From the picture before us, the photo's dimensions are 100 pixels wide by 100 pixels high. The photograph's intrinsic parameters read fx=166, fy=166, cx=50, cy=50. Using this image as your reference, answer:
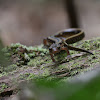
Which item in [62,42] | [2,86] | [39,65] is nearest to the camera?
[2,86]

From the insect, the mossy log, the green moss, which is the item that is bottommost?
the green moss

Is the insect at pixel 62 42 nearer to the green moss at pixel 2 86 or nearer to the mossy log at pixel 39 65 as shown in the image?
the mossy log at pixel 39 65

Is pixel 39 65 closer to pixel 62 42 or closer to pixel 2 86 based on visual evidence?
pixel 2 86

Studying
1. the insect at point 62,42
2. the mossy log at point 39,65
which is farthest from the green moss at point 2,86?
the insect at point 62,42

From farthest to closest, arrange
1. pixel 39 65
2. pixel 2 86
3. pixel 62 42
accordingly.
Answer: pixel 62 42, pixel 39 65, pixel 2 86

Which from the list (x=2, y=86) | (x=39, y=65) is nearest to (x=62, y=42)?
(x=39, y=65)

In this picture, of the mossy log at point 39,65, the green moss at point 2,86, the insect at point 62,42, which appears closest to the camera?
the green moss at point 2,86

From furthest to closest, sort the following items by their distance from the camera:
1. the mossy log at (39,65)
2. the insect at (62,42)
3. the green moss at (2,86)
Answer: the insect at (62,42)
the mossy log at (39,65)
the green moss at (2,86)

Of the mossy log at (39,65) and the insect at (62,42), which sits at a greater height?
the insect at (62,42)

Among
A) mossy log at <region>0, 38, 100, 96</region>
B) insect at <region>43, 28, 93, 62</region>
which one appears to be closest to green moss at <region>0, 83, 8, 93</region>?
mossy log at <region>0, 38, 100, 96</region>

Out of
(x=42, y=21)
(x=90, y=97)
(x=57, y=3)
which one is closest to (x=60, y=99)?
(x=90, y=97)

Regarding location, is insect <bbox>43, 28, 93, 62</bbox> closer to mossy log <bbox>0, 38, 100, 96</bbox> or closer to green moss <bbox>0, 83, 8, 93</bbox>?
mossy log <bbox>0, 38, 100, 96</bbox>

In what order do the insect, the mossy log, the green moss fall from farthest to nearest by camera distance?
the insect, the mossy log, the green moss
